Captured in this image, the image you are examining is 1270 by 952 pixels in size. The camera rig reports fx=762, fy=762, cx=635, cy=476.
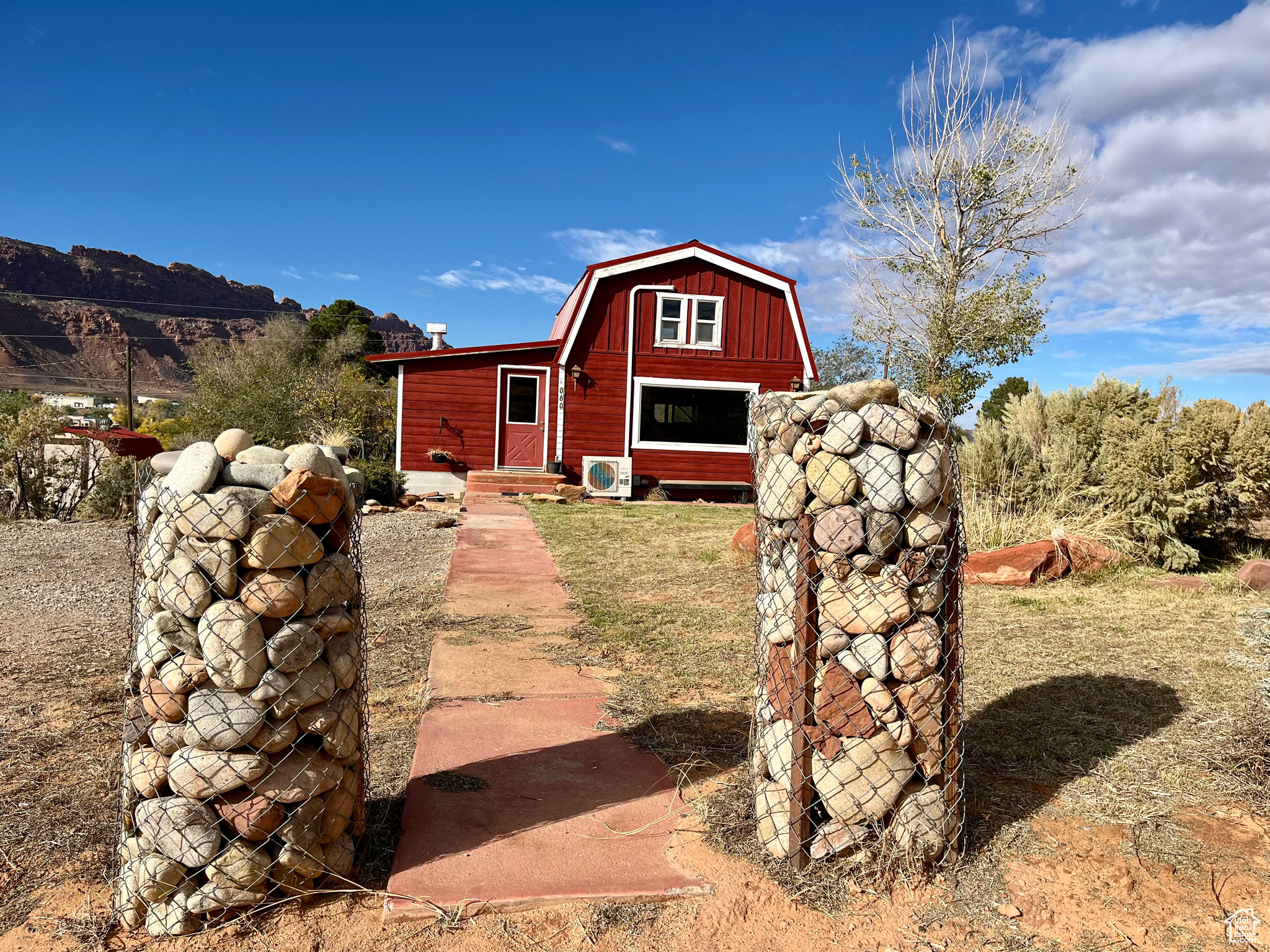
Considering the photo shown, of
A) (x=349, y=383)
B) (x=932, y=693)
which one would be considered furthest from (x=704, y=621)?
(x=349, y=383)

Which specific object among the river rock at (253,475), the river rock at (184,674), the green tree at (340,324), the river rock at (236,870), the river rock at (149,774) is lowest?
the river rock at (236,870)

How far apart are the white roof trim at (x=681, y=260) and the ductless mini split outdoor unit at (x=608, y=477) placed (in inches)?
88.1

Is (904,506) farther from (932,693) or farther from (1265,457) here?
(1265,457)

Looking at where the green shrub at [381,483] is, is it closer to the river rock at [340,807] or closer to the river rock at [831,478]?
the river rock at [340,807]

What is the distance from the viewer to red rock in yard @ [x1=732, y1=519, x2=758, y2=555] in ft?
26.1

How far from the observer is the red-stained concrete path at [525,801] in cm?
230

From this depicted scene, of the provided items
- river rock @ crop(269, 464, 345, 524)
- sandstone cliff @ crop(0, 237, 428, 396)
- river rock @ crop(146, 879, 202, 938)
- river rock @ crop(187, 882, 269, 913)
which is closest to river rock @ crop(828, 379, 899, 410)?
river rock @ crop(269, 464, 345, 524)

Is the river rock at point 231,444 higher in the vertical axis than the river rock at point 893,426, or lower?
lower

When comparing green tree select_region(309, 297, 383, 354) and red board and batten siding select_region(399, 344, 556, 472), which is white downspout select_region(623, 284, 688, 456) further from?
green tree select_region(309, 297, 383, 354)

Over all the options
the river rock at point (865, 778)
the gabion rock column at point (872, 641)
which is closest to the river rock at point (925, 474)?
the gabion rock column at point (872, 641)

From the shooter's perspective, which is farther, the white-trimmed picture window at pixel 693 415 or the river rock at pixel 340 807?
the white-trimmed picture window at pixel 693 415

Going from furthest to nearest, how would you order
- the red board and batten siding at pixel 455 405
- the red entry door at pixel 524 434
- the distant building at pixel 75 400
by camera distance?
the distant building at pixel 75 400 < the red entry door at pixel 524 434 < the red board and batten siding at pixel 455 405

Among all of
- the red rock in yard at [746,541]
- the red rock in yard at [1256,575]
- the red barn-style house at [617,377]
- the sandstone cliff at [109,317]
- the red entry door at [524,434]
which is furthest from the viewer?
the sandstone cliff at [109,317]

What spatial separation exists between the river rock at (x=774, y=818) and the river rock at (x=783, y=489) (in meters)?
0.92
